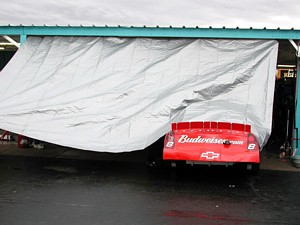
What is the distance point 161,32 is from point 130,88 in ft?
5.81

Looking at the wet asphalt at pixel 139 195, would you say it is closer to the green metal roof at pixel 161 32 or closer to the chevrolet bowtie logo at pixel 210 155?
the chevrolet bowtie logo at pixel 210 155

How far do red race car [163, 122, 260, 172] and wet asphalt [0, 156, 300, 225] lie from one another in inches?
23.1

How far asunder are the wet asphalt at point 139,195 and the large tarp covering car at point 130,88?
0.84 m

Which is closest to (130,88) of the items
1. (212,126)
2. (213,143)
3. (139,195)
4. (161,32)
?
(161,32)

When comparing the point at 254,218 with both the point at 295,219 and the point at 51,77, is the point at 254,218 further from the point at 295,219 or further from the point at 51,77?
the point at 51,77

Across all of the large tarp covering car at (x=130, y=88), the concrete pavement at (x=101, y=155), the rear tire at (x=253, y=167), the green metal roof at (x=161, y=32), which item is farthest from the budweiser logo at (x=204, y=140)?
the green metal roof at (x=161, y=32)

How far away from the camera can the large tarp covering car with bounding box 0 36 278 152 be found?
8.40 metres

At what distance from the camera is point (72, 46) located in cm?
1021

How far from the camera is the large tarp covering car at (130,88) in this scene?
8398 millimetres

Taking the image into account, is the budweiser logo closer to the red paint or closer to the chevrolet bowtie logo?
the red paint

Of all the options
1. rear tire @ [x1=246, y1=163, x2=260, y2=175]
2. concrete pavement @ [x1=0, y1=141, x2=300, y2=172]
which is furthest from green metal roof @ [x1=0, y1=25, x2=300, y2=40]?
rear tire @ [x1=246, y1=163, x2=260, y2=175]

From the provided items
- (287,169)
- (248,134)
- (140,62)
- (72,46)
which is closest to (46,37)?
(72,46)

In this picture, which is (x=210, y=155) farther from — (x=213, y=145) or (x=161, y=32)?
(x=161, y=32)

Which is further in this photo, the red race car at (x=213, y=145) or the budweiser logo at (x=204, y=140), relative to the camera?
the budweiser logo at (x=204, y=140)
